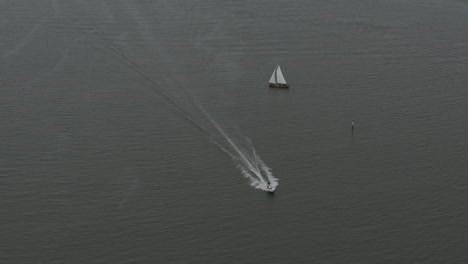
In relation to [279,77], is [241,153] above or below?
below

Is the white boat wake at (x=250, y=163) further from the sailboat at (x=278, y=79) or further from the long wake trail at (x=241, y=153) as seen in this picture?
the sailboat at (x=278, y=79)

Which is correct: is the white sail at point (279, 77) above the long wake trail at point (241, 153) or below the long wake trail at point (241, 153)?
above

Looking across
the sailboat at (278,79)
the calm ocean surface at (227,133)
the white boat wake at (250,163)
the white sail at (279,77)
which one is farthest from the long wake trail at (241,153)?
the white sail at (279,77)

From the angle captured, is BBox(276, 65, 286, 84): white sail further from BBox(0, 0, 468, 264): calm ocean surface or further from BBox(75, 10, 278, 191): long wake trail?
BBox(75, 10, 278, 191): long wake trail


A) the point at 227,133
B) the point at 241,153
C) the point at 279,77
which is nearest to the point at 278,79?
the point at 279,77

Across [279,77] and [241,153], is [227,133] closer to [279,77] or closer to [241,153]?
[241,153]

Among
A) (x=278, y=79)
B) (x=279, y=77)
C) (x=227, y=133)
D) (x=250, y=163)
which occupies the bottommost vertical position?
(x=250, y=163)

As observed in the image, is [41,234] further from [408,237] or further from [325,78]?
[325,78]
